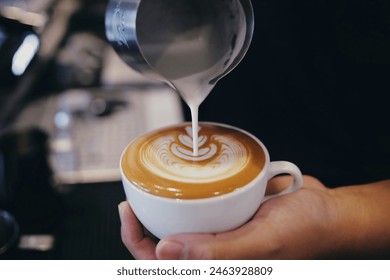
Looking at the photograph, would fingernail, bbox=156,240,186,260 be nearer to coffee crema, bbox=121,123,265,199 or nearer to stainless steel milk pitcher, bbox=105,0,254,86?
coffee crema, bbox=121,123,265,199

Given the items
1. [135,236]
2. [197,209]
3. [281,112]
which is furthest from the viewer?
[281,112]

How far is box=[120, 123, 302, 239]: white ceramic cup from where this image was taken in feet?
1.56

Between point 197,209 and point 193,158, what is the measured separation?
0.11 m

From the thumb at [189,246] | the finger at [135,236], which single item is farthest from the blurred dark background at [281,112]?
the thumb at [189,246]

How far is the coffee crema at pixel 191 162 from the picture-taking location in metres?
0.50

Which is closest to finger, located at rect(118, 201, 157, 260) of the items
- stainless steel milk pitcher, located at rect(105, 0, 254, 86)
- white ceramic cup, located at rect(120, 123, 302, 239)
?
white ceramic cup, located at rect(120, 123, 302, 239)

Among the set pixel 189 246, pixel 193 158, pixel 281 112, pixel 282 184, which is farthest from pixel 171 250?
pixel 281 112

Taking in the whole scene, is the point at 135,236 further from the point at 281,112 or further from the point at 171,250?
the point at 281,112

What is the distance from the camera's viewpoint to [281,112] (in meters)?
0.86

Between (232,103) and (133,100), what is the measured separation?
344mm

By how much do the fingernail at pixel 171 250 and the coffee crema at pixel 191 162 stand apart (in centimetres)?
6
